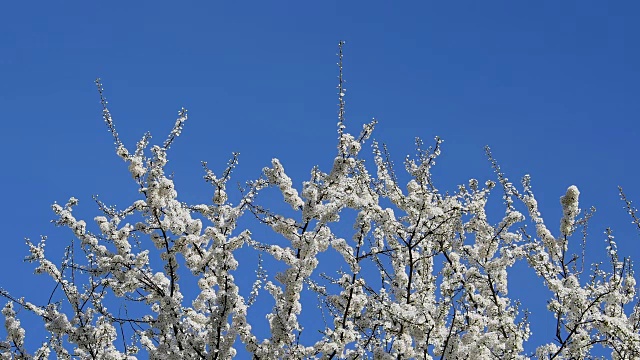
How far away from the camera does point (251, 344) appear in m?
9.88

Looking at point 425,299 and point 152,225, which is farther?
point 425,299

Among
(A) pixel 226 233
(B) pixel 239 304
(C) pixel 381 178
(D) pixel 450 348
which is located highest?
(C) pixel 381 178

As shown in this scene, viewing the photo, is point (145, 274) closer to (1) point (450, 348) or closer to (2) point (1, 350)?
(2) point (1, 350)

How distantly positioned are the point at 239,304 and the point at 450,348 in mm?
2904

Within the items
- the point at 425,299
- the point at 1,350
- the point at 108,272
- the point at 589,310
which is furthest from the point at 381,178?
the point at 1,350

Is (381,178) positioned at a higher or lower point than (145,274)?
higher

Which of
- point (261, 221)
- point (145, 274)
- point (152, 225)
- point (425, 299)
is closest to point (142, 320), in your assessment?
point (145, 274)

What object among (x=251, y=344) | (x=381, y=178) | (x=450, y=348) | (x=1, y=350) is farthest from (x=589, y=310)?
(x=1, y=350)

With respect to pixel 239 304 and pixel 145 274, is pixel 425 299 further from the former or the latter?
pixel 145 274

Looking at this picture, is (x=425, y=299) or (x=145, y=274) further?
(x=425, y=299)

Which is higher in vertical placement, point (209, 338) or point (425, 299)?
point (425, 299)

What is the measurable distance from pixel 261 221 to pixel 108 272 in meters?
2.16

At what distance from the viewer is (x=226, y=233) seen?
33.6 feet

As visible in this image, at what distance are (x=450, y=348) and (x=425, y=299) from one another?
2.98ft
